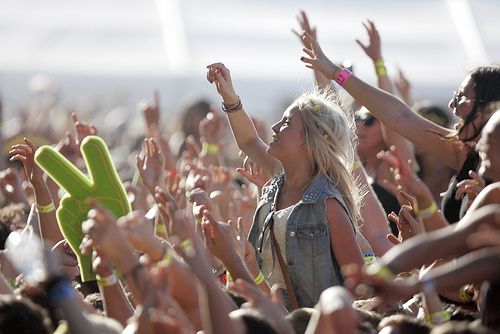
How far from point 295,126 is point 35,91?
977cm

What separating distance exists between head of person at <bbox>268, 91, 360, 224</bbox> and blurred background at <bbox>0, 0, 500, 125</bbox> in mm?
8379

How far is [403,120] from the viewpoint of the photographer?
4.51 metres

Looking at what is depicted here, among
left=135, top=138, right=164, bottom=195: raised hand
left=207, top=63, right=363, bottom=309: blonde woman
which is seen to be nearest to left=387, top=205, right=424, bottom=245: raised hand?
left=207, top=63, right=363, bottom=309: blonde woman

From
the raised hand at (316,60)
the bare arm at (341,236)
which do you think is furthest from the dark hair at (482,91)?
the bare arm at (341,236)

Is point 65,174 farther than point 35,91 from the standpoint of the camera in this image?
No

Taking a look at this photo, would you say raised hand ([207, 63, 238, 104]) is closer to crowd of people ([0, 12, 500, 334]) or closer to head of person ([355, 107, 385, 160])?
crowd of people ([0, 12, 500, 334])

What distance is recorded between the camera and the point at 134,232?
3.07 metres

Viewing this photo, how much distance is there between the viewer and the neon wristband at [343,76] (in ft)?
14.9

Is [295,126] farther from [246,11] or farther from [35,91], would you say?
[246,11]

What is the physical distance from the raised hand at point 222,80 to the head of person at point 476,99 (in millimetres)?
1030

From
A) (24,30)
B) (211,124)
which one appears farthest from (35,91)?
(211,124)

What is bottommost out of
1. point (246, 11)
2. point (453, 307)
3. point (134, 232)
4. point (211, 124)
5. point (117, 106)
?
point (453, 307)

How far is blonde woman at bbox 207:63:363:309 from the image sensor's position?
13.4 ft

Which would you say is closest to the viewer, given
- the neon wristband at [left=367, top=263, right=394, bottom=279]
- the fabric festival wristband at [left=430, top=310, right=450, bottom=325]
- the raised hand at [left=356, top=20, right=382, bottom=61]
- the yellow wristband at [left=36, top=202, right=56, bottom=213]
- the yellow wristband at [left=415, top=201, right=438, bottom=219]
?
the neon wristband at [left=367, top=263, right=394, bottom=279]
